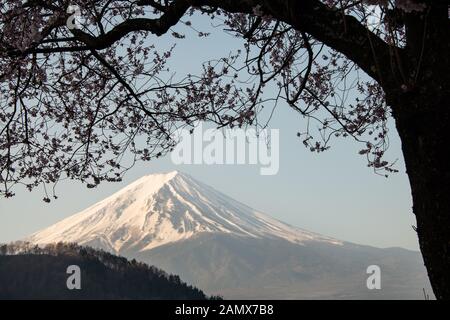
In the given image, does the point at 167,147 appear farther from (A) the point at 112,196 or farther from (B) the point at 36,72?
(A) the point at 112,196

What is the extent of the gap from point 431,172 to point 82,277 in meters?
94.8

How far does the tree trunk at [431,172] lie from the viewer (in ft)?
13.5

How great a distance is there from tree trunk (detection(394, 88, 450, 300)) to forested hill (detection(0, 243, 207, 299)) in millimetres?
72069

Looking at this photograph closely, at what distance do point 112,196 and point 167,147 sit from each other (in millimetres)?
185467

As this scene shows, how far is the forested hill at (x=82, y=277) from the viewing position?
81750mm

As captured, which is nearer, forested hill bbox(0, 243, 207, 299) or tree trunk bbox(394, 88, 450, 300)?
tree trunk bbox(394, 88, 450, 300)

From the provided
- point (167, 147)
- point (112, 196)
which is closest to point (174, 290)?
point (167, 147)

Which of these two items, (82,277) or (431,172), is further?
(82,277)

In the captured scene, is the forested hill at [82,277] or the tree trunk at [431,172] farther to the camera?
the forested hill at [82,277]

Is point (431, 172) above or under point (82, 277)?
above

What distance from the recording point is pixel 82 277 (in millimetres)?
93625

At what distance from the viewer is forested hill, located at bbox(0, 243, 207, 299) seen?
8175cm

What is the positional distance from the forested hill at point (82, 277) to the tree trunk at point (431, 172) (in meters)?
72.1

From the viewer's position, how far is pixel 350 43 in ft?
15.1
